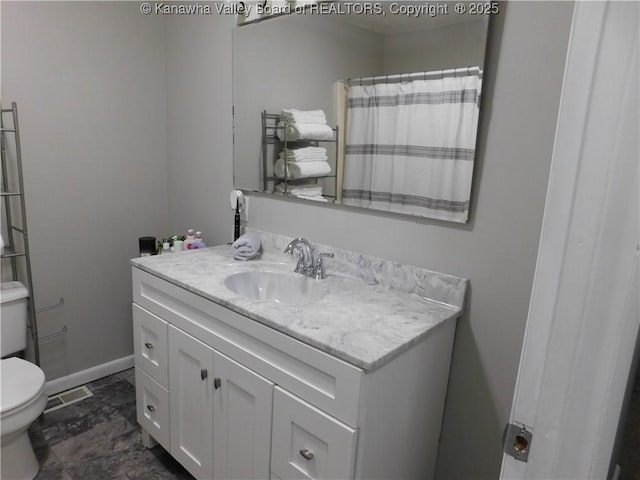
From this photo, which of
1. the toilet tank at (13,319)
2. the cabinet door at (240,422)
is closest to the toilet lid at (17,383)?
the toilet tank at (13,319)

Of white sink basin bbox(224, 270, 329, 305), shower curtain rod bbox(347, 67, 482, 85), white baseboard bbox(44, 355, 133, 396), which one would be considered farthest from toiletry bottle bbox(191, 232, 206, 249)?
shower curtain rod bbox(347, 67, 482, 85)

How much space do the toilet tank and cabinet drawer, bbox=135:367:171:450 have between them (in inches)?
23.9

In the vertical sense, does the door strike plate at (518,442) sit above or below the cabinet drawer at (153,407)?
above

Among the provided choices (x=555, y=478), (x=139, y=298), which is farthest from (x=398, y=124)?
(x=139, y=298)

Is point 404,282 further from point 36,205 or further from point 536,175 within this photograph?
point 36,205

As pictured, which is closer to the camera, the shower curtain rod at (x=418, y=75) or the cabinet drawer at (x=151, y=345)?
the shower curtain rod at (x=418, y=75)

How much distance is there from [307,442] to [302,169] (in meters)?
1.07

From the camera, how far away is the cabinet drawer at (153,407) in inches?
67.7

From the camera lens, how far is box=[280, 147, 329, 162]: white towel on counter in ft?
5.56

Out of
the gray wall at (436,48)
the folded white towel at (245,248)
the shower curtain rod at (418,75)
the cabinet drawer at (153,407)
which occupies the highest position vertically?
the gray wall at (436,48)

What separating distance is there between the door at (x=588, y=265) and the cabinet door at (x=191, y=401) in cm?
111

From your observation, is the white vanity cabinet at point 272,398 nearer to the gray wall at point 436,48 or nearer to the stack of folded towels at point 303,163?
the stack of folded towels at point 303,163

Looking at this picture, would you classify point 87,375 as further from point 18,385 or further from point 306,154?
point 306,154

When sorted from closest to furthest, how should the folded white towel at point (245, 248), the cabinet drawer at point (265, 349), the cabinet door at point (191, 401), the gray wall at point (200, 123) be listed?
the cabinet drawer at point (265, 349), the cabinet door at point (191, 401), the folded white towel at point (245, 248), the gray wall at point (200, 123)
